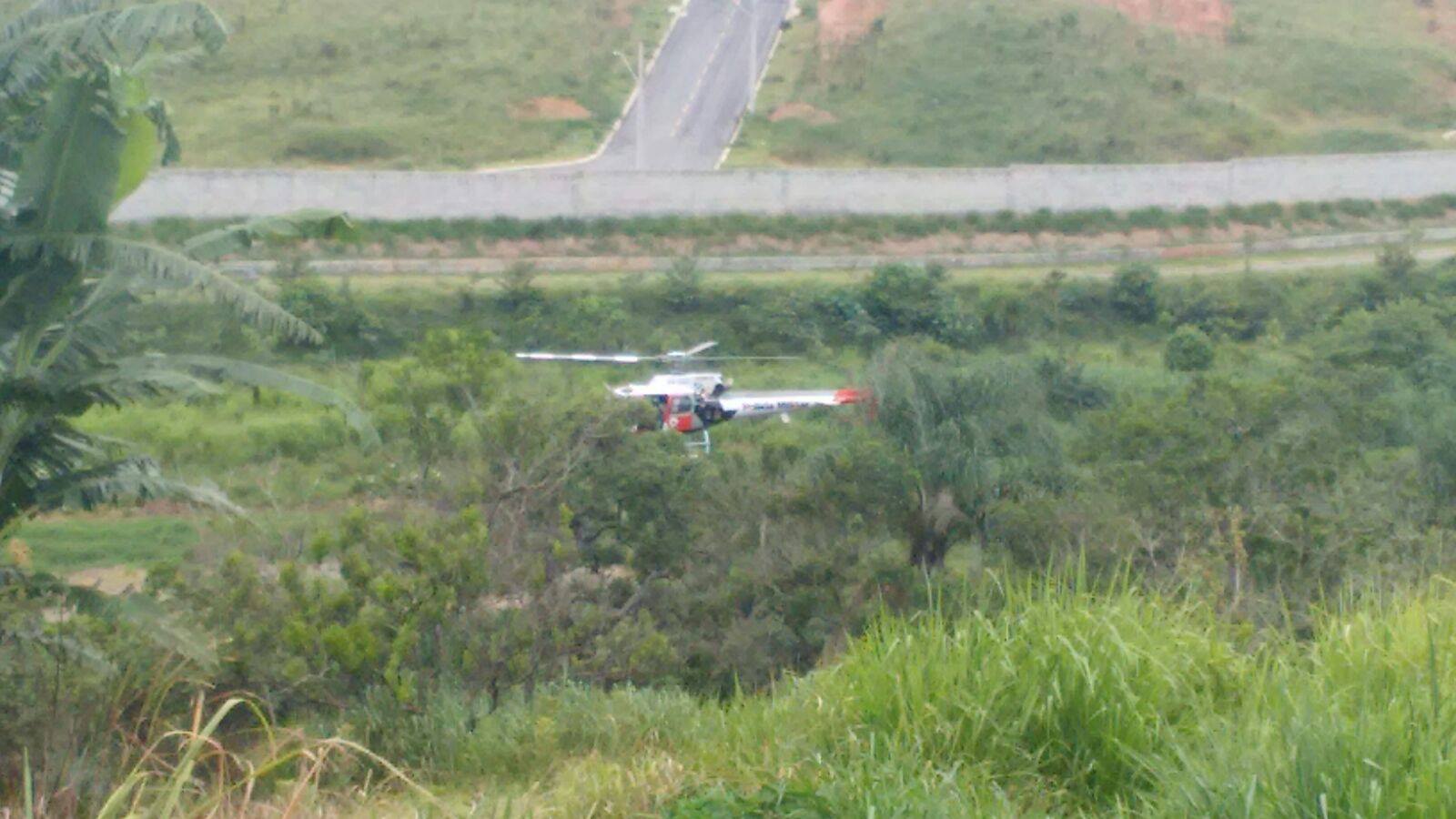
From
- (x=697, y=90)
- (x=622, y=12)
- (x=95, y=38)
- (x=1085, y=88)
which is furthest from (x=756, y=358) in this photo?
(x=95, y=38)

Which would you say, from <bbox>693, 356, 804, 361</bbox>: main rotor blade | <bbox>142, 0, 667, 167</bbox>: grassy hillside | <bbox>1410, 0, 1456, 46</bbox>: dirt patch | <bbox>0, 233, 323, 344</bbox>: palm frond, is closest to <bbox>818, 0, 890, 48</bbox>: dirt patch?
<bbox>142, 0, 667, 167</bbox>: grassy hillside

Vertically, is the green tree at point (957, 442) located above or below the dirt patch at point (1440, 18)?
below

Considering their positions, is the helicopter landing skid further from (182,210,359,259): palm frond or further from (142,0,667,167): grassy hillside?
(142,0,667,167): grassy hillside

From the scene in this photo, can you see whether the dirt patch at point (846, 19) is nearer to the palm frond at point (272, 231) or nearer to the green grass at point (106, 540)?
the green grass at point (106, 540)

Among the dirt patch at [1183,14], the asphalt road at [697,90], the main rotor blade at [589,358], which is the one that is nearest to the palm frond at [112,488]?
the main rotor blade at [589,358]

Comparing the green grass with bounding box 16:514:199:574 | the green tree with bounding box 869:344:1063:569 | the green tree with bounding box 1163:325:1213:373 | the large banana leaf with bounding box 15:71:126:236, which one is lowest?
the green tree with bounding box 1163:325:1213:373

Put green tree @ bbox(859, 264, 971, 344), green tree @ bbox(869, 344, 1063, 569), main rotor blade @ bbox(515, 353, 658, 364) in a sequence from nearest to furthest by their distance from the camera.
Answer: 1. green tree @ bbox(869, 344, 1063, 569)
2. main rotor blade @ bbox(515, 353, 658, 364)
3. green tree @ bbox(859, 264, 971, 344)

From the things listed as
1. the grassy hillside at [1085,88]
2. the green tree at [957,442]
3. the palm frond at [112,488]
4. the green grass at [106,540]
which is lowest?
the green grass at [106,540]
